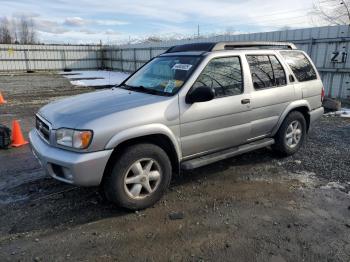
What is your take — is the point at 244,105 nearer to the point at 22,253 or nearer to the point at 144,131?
the point at 144,131

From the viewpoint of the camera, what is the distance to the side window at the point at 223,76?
420cm

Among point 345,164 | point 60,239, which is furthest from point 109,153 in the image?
point 345,164

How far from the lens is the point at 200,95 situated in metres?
3.85

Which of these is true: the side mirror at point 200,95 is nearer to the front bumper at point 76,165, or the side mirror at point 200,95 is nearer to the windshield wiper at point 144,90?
the windshield wiper at point 144,90

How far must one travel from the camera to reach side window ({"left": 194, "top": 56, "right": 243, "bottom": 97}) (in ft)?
13.8

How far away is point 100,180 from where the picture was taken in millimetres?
3418

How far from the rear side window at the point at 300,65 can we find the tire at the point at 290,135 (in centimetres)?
68

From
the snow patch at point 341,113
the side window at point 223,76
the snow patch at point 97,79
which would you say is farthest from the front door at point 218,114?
the snow patch at point 97,79

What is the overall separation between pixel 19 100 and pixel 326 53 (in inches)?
485

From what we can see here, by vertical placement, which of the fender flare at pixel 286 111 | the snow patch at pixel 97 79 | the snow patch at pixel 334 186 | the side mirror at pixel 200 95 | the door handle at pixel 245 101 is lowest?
the snow patch at pixel 97 79

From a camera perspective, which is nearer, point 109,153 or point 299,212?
point 109,153

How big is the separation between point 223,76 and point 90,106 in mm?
1859

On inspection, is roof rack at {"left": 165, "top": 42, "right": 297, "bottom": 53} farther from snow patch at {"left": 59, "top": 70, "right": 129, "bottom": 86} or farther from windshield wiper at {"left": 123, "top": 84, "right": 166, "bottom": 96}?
snow patch at {"left": 59, "top": 70, "right": 129, "bottom": 86}

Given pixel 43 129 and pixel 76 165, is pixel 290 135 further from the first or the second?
pixel 43 129
